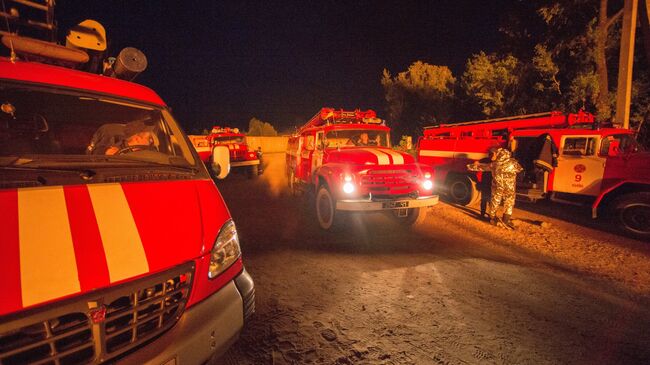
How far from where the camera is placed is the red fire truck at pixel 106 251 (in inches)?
47.4

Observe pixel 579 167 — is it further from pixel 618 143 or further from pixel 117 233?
pixel 117 233

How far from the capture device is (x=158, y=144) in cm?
280

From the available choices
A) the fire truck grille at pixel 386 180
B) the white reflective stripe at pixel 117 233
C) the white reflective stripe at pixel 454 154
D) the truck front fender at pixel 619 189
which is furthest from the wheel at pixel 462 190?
the white reflective stripe at pixel 117 233

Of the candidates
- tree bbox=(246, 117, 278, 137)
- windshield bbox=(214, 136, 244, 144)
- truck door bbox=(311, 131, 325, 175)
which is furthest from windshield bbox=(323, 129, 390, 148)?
tree bbox=(246, 117, 278, 137)

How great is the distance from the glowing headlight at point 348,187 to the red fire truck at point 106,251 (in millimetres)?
2991

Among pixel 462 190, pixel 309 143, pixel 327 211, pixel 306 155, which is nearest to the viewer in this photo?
pixel 327 211


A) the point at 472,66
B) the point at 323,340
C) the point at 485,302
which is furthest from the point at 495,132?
the point at 472,66

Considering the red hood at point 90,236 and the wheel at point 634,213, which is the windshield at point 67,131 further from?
the wheel at point 634,213

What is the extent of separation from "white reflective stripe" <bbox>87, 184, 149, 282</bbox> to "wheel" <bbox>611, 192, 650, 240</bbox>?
310 inches

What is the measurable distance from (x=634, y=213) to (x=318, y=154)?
20.4ft

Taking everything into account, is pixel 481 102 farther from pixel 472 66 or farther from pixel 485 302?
pixel 485 302

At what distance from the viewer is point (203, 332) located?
1.54 meters

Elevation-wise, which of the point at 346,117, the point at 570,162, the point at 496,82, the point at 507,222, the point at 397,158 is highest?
the point at 496,82

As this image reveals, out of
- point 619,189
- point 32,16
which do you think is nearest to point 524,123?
point 619,189
